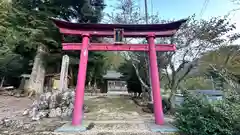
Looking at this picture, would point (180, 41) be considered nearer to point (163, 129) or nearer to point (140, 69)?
point (140, 69)

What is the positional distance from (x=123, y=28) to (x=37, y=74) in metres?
8.07

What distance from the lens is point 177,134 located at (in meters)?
4.00

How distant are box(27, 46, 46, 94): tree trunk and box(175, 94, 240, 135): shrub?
9922 millimetres

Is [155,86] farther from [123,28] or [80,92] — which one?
[80,92]

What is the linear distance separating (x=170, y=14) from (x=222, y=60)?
4.52m

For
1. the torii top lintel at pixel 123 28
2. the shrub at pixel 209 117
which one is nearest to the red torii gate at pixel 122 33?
the torii top lintel at pixel 123 28

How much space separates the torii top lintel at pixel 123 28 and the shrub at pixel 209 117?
274 centimetres

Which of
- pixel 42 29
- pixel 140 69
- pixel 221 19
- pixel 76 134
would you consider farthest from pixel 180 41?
pixel 42 29

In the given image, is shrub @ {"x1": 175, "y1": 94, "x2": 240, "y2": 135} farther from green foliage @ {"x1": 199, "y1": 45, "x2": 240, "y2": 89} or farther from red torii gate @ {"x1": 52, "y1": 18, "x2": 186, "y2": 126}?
green foliage @ {"x1": 199, "y1": 45, "x2": 240, "y2": 89}

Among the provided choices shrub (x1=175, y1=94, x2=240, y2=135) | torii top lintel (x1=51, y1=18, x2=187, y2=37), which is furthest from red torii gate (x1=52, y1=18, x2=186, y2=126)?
shrub (x1=175, y1=94, x2=240, y2=135)

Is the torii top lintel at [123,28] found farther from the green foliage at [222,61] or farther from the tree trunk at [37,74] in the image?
the tree trunk at [37,74]

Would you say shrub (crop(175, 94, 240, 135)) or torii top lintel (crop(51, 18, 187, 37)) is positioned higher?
torii top lintel (crop(51, 18, 187, 37))

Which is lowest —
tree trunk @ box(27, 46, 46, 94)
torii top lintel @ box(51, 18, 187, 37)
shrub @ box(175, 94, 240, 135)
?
shrub @ box(175, 94, 240, 135)

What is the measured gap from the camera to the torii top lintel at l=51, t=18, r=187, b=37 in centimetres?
559
